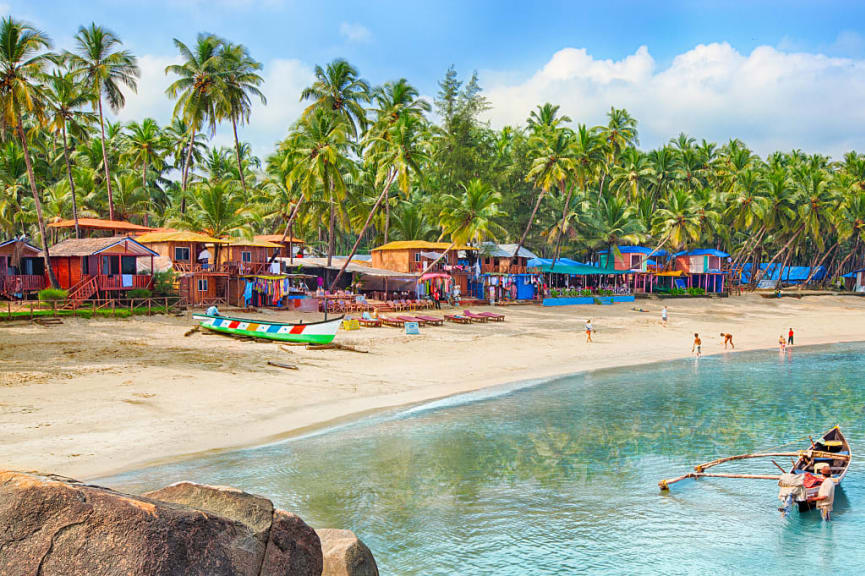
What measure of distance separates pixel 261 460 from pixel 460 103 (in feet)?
151

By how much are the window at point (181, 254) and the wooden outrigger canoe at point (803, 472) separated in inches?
1423

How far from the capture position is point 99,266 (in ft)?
117

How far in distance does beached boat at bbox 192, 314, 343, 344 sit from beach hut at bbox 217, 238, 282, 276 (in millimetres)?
10365

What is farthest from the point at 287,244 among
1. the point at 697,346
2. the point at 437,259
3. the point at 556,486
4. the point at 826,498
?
the point at 826,498

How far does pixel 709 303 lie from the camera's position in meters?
58.3

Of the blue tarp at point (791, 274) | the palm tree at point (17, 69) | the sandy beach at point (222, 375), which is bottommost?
the sandy beach at point (222, 375)

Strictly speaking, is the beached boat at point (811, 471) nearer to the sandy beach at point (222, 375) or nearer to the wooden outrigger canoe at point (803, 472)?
the wooden outrigger canoe at point (803, 472)

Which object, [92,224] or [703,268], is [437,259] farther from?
[703,268]

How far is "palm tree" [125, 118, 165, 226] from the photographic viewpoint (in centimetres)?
5703

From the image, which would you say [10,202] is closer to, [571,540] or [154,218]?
[154,218]

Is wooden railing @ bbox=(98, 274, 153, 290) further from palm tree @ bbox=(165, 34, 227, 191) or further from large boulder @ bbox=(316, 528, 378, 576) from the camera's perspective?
large boulder @ bbox=(316, 528, 378, 576)

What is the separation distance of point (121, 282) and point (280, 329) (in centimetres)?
1255

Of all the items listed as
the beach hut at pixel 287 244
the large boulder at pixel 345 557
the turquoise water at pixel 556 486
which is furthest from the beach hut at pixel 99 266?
Answer: the large boulder at pixel 345 557

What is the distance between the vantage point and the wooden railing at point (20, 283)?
3519 cm
